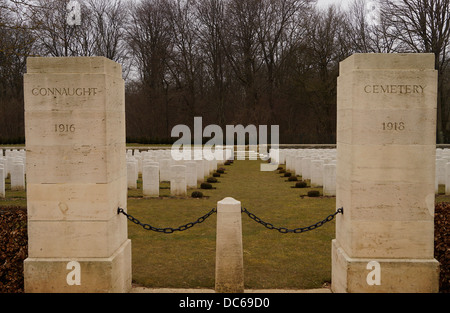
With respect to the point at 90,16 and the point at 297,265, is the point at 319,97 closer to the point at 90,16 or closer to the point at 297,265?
the point at 90,16

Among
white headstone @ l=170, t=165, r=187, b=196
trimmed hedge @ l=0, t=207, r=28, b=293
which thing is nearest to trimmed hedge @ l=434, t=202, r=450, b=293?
trimmed hedge @ l=0, t=207, r=28, b=293

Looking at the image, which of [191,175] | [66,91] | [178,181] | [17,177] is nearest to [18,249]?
[66,91]

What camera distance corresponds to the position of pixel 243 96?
4962cm

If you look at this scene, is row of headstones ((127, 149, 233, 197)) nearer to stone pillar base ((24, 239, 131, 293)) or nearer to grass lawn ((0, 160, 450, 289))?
grass lawn ((0, 160, 450, 289))

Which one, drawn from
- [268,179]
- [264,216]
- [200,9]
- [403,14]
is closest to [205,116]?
[200,9]

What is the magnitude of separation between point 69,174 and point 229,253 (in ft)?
6.74

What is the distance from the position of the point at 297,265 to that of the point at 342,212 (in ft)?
5.02

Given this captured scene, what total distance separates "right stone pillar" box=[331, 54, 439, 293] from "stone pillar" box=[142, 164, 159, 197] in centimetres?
825

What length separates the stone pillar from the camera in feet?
40.8

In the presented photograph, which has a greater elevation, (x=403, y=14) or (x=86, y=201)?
(x=403, y=14)

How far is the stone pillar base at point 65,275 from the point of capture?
16.2 ft

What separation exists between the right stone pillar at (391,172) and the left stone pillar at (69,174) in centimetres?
279

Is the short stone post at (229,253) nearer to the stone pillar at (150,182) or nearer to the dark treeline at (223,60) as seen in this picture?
the stone pillar at (150,182)

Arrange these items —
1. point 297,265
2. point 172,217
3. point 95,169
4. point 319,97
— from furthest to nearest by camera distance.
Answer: point 319,97 < point 172,217 < point 297,265 < point 95,169
